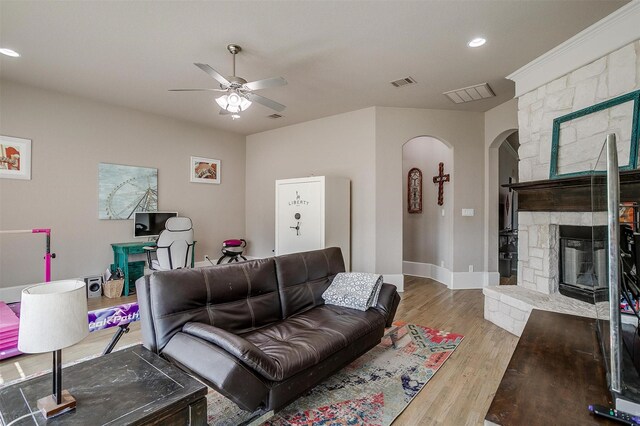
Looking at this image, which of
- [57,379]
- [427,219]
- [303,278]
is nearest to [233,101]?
[303,278]

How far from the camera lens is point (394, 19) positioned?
2.63m

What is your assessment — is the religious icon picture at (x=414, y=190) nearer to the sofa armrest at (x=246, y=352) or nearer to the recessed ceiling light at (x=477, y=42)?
the recessed ceiling light at (x=477, y=42)

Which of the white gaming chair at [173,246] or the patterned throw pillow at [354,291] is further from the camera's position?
the white gaming chair at [173,246]

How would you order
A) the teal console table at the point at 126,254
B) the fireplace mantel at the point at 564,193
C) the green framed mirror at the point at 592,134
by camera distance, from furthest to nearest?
the teal console table at the point at 126,254, the green framed mirror at the point at 592,134, the fireplace mantel at the point at 564,193

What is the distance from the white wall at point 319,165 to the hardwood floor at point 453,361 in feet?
4.19

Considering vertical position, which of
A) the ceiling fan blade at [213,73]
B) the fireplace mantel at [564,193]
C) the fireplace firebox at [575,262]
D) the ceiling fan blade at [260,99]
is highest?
the ceiling fan blade at [213,73]

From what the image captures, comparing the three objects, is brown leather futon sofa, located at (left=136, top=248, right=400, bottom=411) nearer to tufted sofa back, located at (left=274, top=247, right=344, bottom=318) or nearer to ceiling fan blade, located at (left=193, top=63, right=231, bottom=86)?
tufted sofa back, located at (left=274, top=247, right=344, bottom=318)

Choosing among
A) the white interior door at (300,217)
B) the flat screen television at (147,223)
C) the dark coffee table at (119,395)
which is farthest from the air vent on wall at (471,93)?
the flat screen television at (147,223)

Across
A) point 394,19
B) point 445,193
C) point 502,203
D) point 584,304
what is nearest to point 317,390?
point 584,304

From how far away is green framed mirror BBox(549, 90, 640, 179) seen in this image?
8.20 ft

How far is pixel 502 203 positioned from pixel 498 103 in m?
3.02

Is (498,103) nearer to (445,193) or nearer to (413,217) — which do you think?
(445,193)

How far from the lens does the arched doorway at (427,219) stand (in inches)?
219

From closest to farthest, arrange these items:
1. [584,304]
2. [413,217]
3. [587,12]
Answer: [587,12]
[584,304]
[413,217]
